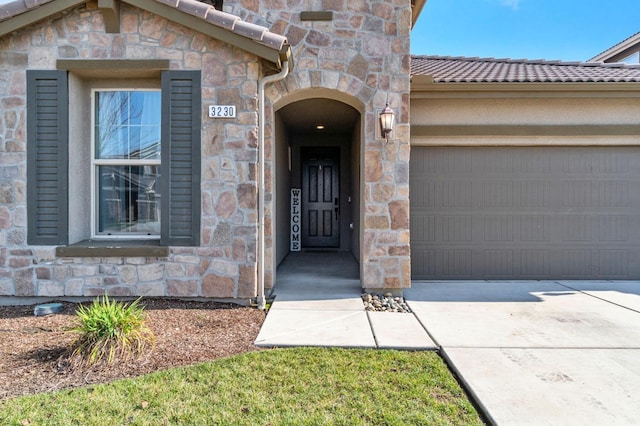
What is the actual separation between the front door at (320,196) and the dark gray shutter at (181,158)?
5.22 meters

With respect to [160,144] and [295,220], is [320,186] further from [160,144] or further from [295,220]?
[160,144]

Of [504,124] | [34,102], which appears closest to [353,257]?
[504,124]

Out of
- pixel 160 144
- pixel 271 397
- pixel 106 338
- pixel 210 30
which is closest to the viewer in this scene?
pixel 271 397

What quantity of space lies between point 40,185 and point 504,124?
6720 mm

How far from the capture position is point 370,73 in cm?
536

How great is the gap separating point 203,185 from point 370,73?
2692mm

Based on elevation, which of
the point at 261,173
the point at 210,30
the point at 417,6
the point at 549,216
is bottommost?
the point at 549,216

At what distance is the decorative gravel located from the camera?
4898 millimetres

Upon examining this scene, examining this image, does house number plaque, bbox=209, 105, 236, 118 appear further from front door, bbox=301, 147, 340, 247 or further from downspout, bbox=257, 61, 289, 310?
front door, bbox=301, 147, 340, 247

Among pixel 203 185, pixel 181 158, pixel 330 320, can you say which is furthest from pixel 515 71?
Answer: pixel 181 158

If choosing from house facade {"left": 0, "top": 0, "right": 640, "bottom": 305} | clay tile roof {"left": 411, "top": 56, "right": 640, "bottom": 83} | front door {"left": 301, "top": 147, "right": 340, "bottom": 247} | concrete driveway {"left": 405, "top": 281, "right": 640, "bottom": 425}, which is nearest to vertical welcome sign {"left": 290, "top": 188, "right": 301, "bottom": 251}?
front door {"left": 301, "top": 147, "right": 340, "bottom": 247}

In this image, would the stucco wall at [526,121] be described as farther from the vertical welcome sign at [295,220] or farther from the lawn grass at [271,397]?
the lawn grass at [271,397]

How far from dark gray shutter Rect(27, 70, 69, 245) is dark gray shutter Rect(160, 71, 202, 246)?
121cm

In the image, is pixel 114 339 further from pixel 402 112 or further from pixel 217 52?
pixel 402 112
